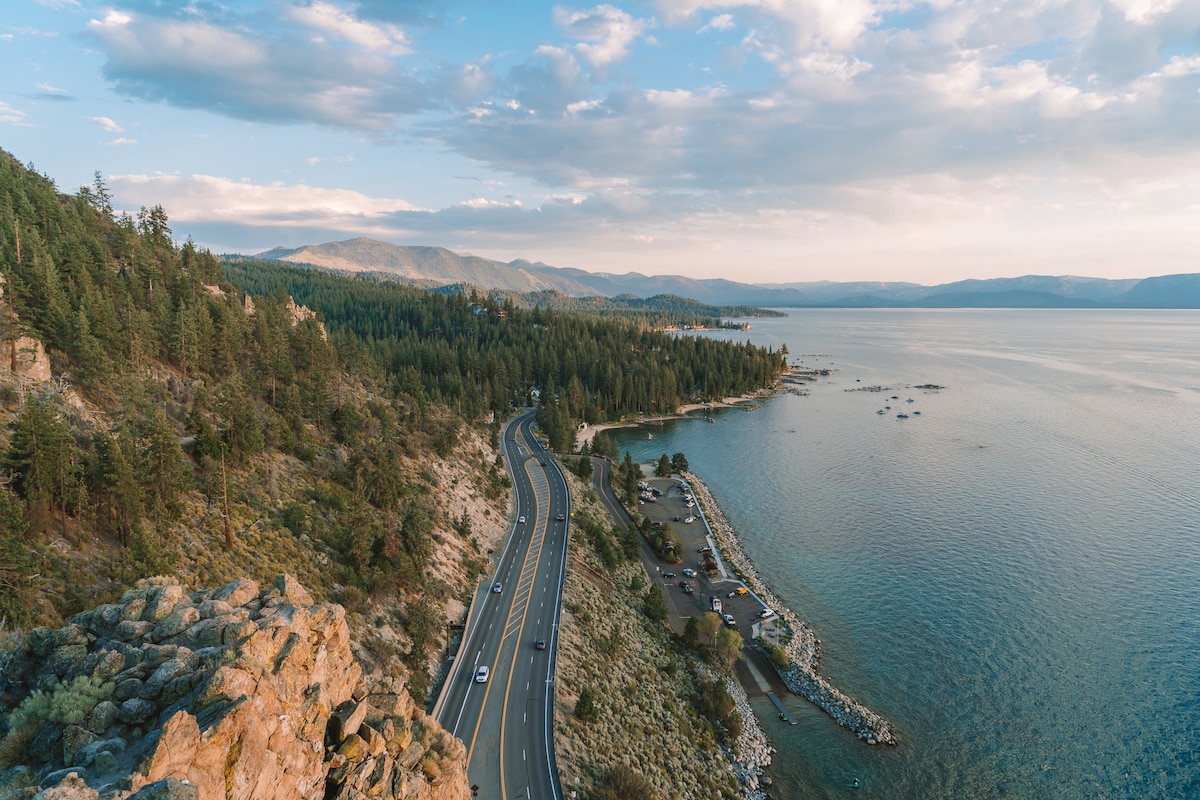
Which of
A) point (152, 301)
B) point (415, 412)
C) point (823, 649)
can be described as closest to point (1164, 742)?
point (823, 649)

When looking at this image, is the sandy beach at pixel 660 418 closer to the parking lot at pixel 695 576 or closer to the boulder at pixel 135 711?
the parking lot at pixel 695 576

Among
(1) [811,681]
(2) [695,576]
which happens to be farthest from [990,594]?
(2) [695,576]

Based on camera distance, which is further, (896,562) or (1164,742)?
(896,562)

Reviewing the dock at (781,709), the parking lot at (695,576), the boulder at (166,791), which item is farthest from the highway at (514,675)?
the boulder at (166,791)

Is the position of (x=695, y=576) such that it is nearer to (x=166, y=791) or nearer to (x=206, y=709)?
(x=206, y=709)

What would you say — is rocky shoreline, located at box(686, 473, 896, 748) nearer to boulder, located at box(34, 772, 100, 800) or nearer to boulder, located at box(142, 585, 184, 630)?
boulder, located at box(142, 585, 184, 630)

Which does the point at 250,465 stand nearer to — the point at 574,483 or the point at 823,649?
the point at 574,483

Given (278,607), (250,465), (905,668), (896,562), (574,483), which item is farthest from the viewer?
(574,483)
